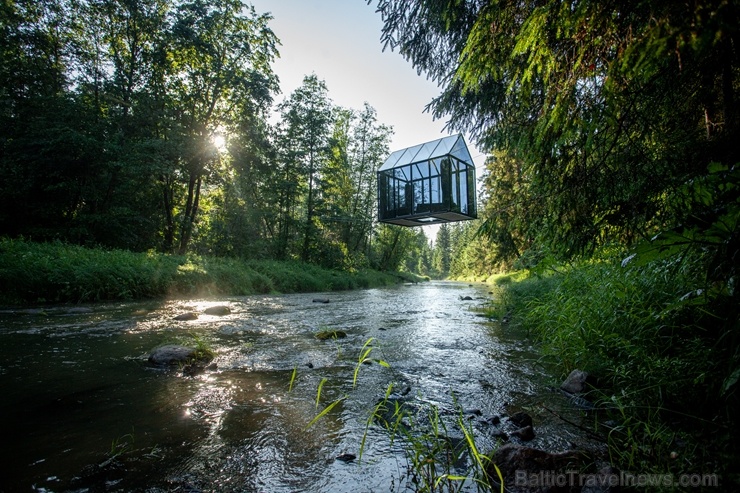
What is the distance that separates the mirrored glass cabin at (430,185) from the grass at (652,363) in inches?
254

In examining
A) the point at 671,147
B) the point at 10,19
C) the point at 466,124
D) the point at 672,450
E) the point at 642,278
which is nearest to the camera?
the point at 672,450

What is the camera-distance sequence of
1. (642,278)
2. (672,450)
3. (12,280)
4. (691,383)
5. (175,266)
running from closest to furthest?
(672,450), (691,383), (642,278), (12,280), (175,266)

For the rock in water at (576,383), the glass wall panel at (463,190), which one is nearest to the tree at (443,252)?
the glass wall panel at (463,190)

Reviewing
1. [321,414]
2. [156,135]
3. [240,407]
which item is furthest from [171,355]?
[156,135]

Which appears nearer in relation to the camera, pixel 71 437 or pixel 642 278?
pixel 71 437

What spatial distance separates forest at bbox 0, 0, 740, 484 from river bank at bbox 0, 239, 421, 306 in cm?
435

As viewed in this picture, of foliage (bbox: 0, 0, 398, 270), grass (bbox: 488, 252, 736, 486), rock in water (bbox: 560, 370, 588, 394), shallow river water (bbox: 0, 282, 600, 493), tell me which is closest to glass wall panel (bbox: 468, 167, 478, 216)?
shallow river water (bbox: 0, 282, 600, 493)

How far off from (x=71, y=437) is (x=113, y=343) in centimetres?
288

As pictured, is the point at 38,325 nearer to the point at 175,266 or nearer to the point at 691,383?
the point at 175,266

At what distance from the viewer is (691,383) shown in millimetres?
1896

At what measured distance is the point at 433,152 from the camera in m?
11.0

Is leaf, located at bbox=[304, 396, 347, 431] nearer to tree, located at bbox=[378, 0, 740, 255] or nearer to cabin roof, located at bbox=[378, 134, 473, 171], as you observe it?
tree, located at bbox=[378, 0, 740, 255]

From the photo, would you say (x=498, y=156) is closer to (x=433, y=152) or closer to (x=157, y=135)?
(x=433, y=152)

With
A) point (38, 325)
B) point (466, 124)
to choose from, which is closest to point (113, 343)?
point (38, 325)
